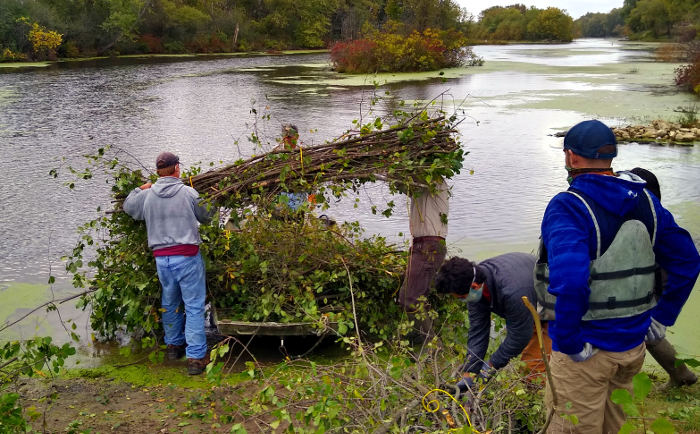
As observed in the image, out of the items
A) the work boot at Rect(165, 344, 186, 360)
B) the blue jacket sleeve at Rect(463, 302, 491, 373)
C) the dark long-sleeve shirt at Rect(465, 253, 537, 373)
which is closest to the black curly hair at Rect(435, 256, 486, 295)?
the dark long-sleeve shirt at Rect(465, 253, 537, 373)

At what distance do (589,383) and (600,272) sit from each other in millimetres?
568

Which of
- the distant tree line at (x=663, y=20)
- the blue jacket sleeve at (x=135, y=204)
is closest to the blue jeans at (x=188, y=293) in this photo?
the blue jacket sleeve at (x=135, y=204)

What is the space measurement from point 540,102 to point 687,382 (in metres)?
19.5

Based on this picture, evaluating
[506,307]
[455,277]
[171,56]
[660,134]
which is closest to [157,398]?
[455,277]

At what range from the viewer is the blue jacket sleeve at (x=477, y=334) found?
4102 mm

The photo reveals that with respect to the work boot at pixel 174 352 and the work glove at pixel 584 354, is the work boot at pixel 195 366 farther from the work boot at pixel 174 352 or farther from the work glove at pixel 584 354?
the work glove at pixel 584 354

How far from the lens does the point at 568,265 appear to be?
280 centimetres

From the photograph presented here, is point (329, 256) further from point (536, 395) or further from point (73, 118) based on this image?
point (73, 118)

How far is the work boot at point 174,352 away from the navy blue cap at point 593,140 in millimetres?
4227

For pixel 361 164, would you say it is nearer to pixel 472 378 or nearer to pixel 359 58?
pixel 472 378

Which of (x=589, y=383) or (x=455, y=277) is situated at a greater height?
(x=455, y=277)

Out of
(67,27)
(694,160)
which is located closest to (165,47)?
(67,27)

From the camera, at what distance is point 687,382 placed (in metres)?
4.77

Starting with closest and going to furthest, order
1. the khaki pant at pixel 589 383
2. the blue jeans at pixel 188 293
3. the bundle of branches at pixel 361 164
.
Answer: the khaki pant at pixel 589 383, the bundle of branches at pixel 361 164, the blue jeans at pixel 188 293
